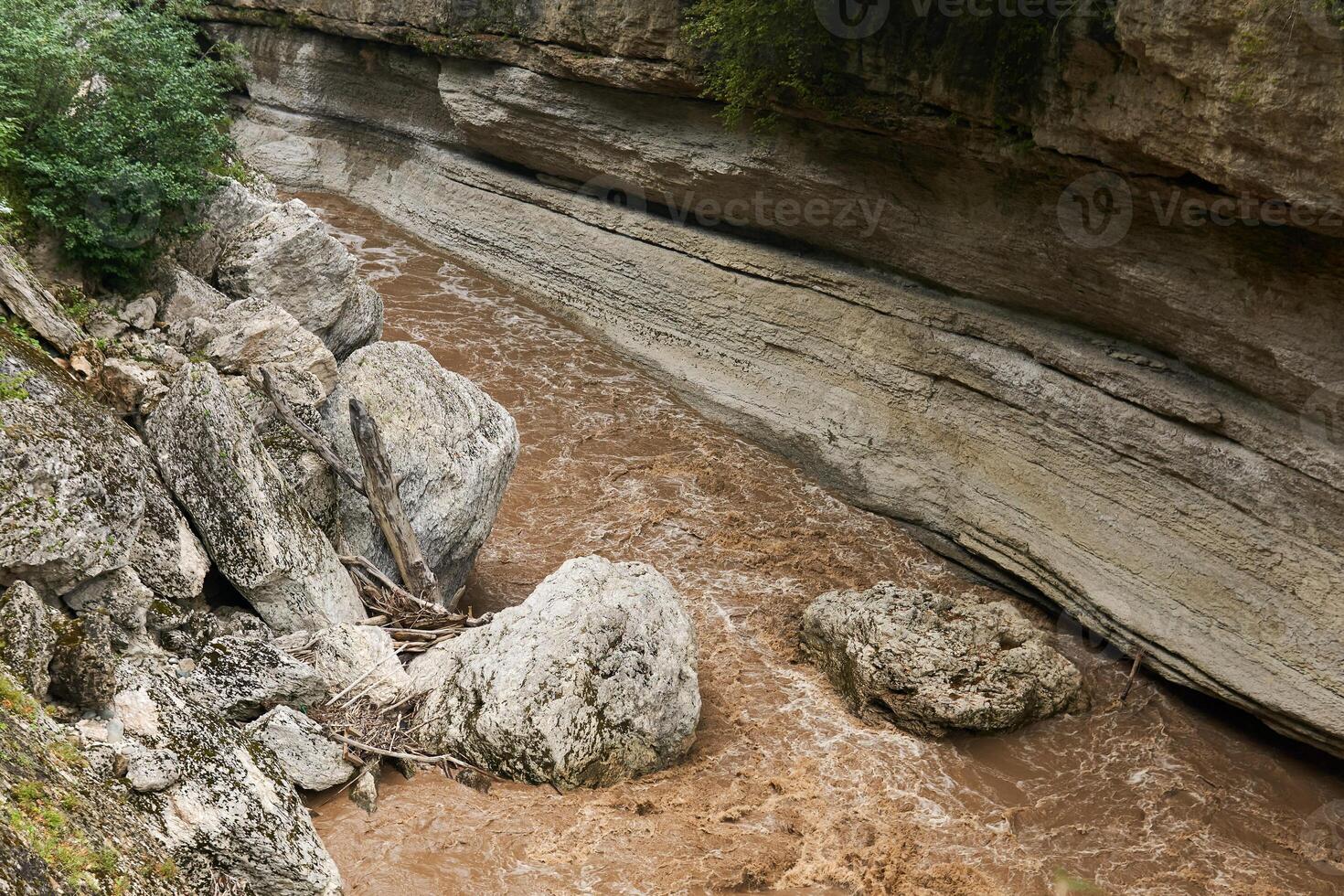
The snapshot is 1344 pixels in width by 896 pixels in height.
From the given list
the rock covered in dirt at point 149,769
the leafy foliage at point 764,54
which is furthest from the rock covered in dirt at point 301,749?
the leafy foliage at point 764,54

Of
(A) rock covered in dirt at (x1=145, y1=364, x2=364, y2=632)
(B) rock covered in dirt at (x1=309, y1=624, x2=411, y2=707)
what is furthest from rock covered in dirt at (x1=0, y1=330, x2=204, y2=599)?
(B) rock covered in dirt at (x1=309, y1=624, x2=411, y2=707)

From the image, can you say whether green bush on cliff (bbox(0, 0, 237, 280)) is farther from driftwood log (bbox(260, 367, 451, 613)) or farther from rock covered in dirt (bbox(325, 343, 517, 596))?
rock covered in dirt (bbox(325, 343, 517, 596))

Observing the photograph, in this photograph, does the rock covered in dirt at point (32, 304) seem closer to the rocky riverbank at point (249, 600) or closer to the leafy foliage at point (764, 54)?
the rocky riverbank at point (249, 600)

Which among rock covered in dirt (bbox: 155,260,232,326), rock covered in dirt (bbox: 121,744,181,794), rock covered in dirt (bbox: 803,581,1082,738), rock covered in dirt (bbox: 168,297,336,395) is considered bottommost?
rock covered in dirt (bbox: 803,581,1082,738)

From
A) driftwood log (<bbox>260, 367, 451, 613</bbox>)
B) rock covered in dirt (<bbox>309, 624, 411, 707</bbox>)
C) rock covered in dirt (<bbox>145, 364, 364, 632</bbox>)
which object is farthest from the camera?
driftwood log (<bbox>260, 367, 451, 613</bbox>)

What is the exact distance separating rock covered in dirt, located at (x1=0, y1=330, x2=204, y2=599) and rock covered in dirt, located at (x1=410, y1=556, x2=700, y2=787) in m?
1.77

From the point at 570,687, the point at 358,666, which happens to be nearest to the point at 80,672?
the point at 358,666

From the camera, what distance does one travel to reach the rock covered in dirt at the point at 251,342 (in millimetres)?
7824

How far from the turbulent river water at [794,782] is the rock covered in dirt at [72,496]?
6.06 ft

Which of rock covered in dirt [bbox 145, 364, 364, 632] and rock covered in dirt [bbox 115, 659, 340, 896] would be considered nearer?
rock covered in dirt [bbox 115, 659, 340, 896]

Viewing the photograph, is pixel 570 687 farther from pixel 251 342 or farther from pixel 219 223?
pixel 219 223

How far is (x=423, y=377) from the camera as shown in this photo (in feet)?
28.3

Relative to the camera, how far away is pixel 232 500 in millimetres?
6609

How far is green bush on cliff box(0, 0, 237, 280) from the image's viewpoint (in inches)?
301
